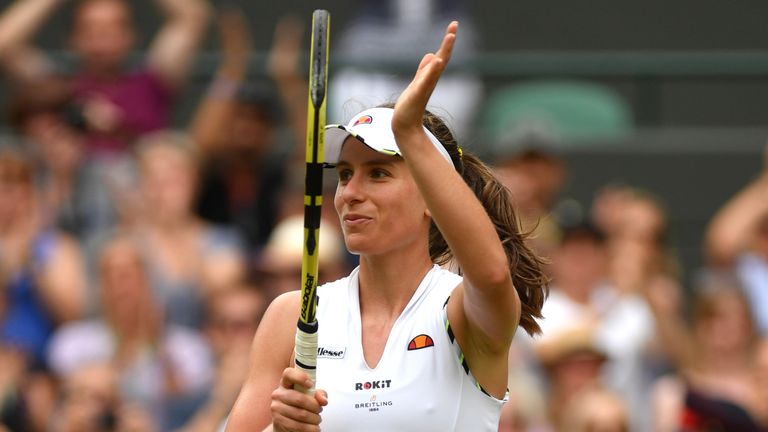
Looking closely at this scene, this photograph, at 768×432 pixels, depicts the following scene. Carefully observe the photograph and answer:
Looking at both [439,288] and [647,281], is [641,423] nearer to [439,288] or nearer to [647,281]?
[647,281]

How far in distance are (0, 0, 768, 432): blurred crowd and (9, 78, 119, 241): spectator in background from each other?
1cm

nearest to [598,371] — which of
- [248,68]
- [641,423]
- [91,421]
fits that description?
[641,423]

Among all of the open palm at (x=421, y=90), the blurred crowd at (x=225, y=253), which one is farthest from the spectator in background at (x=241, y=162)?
the open palm at (x=421, y=90)

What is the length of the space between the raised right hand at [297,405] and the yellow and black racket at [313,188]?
0.10 ft

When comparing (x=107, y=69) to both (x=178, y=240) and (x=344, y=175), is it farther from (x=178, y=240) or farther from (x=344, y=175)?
(x=344, y=175)

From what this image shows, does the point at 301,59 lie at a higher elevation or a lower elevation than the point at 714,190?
higher

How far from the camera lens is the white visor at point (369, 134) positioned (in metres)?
4.02

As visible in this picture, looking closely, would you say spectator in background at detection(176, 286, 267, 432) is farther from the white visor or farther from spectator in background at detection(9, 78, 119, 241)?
→ the white visor

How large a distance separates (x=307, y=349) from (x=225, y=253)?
4.25m

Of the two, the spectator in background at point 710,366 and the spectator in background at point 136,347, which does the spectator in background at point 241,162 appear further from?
the spectator in background at point 710,366

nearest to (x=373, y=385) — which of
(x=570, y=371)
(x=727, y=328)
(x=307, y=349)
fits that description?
(x=307, y=349)

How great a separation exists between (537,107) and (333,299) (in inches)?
219

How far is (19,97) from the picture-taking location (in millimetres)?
8461

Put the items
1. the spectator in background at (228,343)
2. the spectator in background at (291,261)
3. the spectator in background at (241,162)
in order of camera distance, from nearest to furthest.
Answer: the spectator in background at (228,343), the spectator in background at (291,261), the spectator in background at (241,162)
